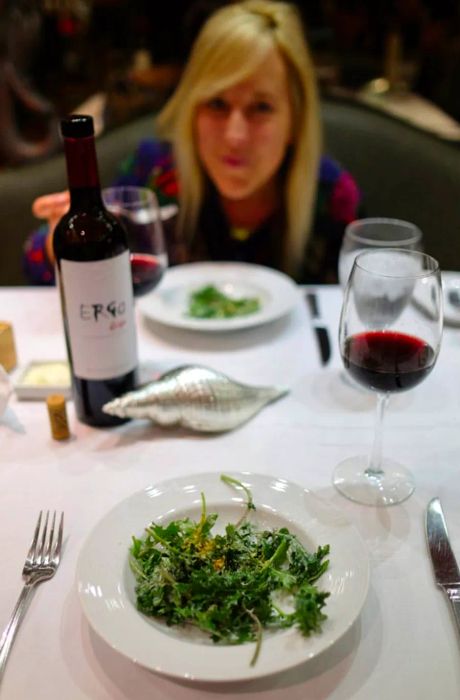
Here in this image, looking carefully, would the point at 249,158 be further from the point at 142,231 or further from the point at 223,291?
the point at 142,231

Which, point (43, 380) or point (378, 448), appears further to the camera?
point (43, 380)

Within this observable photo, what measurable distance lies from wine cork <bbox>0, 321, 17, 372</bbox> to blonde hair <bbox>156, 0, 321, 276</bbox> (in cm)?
75

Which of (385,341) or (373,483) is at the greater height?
(385,341)

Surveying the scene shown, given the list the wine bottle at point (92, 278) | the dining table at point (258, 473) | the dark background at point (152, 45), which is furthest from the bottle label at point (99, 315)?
the dark background at point (152, 45)

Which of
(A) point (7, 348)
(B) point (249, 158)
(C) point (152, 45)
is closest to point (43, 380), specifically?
(A) point (7, 348)

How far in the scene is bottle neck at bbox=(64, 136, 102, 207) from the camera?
29.0 inches

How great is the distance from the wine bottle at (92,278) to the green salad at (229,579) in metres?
0.25

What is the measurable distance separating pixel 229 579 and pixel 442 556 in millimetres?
226

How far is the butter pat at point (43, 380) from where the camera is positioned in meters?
0.95

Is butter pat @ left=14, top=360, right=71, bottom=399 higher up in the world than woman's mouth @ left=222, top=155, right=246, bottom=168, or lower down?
lower down

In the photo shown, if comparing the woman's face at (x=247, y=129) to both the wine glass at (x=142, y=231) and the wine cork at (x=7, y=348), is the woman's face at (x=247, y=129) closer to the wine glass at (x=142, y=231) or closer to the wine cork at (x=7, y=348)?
the wine glass at (x=142, y=231)

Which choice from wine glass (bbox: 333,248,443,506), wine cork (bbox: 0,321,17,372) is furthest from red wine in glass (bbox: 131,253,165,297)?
wine glass (bbox: 333,248,443,506)

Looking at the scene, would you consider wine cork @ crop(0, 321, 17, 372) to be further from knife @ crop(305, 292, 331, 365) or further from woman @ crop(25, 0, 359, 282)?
knife @ crop(305, 292, 331, 365)

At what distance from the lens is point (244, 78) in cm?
140
